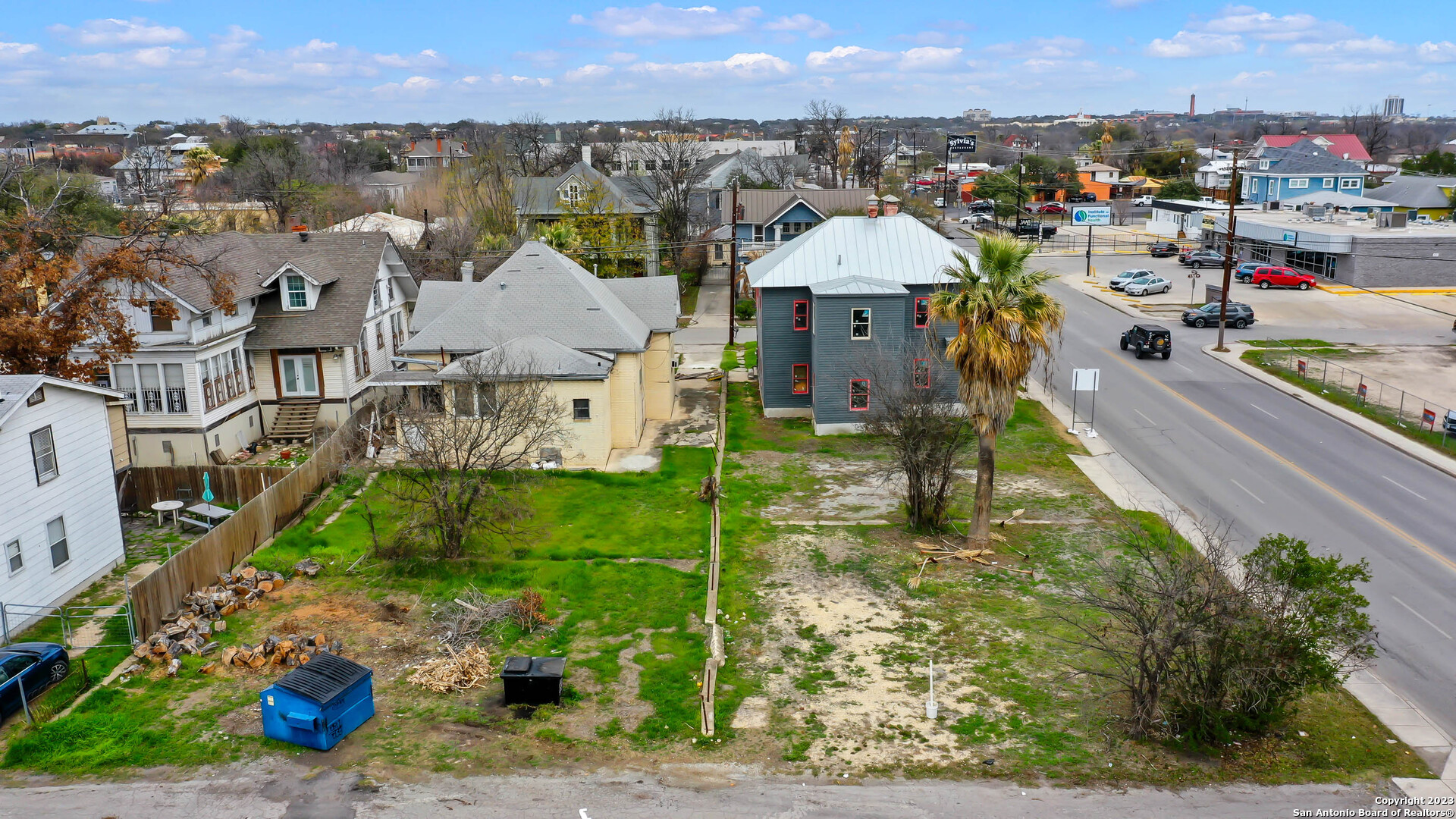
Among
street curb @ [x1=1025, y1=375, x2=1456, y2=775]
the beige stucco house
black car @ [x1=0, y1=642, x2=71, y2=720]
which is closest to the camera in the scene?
street curb @ [x1=1025, y1=375, x2=1456, y2=775]

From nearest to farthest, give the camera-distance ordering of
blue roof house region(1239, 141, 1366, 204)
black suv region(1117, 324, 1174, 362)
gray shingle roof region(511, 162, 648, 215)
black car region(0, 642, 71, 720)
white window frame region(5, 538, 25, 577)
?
black car region(0, 642, 71, 720) → white window frame region(5, 538, 25, 577) → black suv region(1117, 324, 1174, 362) → gray shingle roof region(511, 162, 648, 215) → blue roof house region(1239, 141, 1366, 204)

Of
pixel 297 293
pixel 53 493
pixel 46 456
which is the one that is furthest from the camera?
pixel 297 293

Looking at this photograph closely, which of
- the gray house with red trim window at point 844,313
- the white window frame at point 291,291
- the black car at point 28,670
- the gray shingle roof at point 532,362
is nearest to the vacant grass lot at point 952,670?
the gray shingle roof at point 532,362

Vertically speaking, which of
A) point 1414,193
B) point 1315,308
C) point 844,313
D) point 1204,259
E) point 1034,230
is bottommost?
point 1315,308

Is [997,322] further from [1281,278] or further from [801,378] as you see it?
[1281,278]

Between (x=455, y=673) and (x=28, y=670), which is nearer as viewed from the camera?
(x=28, y=670)

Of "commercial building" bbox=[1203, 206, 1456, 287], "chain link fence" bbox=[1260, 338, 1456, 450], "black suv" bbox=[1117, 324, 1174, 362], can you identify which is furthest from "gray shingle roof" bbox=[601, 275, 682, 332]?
"commercial building" bbox=[1203, 206, 1456, 287]

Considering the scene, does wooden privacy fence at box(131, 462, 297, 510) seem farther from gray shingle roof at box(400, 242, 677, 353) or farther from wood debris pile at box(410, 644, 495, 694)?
wood debris pile at box(410, 644, 495, 694)

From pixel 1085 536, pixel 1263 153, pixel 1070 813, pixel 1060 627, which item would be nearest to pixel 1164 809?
pixel 1070 813

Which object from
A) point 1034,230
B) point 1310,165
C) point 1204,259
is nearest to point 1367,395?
point 1204,259
